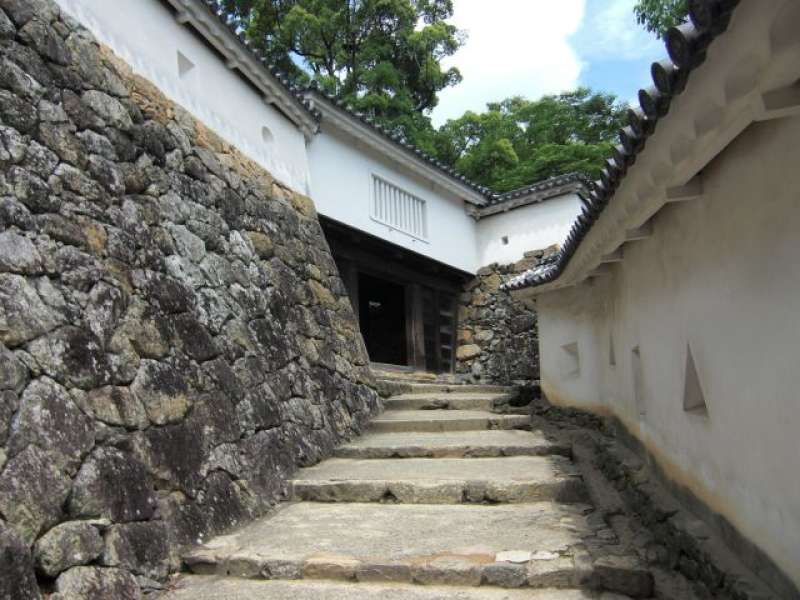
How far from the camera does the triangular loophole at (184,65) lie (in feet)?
23.1

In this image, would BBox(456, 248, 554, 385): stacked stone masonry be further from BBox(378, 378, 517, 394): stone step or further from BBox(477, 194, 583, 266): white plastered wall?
BBox(378, 378, 517, 394): stone step

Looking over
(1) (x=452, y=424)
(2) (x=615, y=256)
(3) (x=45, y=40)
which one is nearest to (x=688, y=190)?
(2) (x=615, y=256)

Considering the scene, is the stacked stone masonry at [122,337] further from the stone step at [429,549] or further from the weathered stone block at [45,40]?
the stone step at [429,549]

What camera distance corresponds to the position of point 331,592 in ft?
13.3

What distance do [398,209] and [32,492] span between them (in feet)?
33.3

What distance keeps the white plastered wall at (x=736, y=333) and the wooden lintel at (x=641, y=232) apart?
65mm

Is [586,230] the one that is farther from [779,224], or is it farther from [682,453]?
[779,224]

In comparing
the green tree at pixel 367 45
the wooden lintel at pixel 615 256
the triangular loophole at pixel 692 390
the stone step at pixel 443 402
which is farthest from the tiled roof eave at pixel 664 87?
the green tree at pixel 367 45

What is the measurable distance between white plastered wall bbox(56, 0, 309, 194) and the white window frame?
245 centimetres

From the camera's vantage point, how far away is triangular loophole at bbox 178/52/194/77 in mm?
7047

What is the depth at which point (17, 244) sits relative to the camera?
155 inches

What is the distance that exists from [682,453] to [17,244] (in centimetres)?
445

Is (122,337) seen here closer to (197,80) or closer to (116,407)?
(116,407)

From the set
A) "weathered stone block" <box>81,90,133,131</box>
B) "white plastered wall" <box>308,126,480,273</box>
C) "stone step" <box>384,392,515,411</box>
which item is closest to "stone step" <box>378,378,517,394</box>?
"stone step" <box>384,392,515,411</box>
